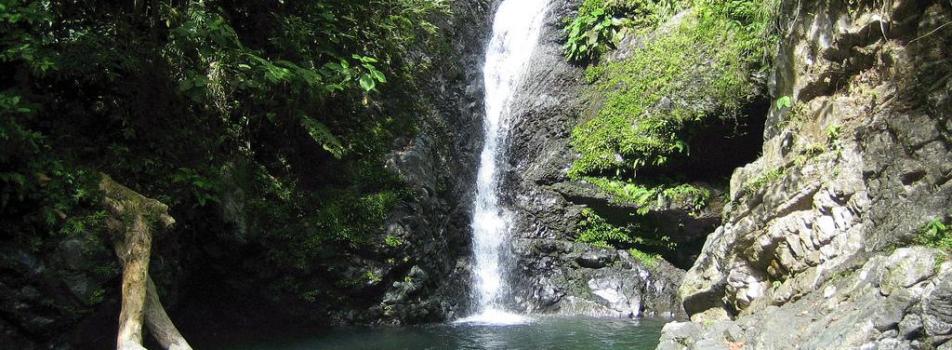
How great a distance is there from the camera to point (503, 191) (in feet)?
39.0

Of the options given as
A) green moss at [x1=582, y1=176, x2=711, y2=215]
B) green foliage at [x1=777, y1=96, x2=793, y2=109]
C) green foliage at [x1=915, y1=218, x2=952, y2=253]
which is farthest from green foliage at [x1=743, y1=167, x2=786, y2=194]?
green moss at [x1=582, y1=176, x2=711, y2=215]

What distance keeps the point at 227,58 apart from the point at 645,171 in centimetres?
668

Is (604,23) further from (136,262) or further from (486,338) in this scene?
(136,262)

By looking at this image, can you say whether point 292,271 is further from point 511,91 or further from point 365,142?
point 511,91

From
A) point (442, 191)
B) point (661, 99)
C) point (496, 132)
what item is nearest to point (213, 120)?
point (442, 191)

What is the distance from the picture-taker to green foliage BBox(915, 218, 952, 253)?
14.1 ft

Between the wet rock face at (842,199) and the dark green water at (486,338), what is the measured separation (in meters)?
1.28

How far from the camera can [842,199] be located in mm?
5543

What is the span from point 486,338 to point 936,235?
17.2ft

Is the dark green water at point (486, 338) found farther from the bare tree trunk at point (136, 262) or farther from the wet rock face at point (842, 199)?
the bare tree trunk at point (136, 262)

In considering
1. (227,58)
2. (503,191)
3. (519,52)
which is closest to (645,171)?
(503,191)

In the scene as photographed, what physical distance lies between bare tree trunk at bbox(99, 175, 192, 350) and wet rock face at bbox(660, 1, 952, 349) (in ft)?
15.0

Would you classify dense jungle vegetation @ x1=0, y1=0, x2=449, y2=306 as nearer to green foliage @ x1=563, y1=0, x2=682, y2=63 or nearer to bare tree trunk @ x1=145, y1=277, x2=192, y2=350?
bare tree trunk @ x1=145, y1=277, x2=192, y2=350

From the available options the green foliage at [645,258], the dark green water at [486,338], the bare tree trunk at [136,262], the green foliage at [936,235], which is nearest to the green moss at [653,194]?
the green foliage at [645,258]
